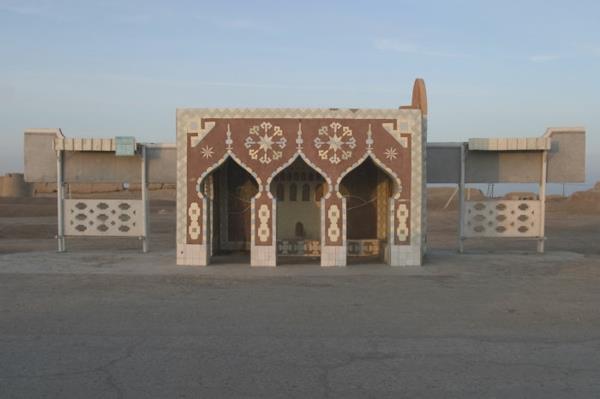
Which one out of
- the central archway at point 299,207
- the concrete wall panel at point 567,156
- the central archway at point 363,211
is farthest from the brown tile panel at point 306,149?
the concrete wall panel at point 567,156

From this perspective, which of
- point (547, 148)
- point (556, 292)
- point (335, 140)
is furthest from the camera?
point (547, 148)

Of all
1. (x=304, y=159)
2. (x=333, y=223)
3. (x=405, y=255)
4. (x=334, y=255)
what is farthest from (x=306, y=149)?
(x=405, y=255)

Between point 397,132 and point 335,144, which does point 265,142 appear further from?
point 397,132

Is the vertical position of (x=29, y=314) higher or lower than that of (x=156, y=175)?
lower

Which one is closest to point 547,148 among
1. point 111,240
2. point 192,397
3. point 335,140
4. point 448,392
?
point 335,140

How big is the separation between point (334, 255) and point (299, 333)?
6.69 meters

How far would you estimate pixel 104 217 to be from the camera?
1666 cm

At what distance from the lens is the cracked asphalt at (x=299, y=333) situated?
221 inches

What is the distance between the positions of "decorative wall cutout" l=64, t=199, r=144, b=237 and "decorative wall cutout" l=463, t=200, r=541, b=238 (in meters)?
8.51

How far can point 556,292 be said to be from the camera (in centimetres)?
1081

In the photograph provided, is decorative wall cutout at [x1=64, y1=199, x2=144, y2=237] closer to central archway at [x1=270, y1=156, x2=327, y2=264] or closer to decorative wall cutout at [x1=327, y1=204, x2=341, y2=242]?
central archway at [x1=270, y1=156, x2=327, y2=264]

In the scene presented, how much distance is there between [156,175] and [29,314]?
8.34 m

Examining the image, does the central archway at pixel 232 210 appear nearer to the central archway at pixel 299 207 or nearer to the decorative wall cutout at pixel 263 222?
the central archway at pixel 299 207

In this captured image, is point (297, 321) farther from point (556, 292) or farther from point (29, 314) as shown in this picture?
point (556, 292)
